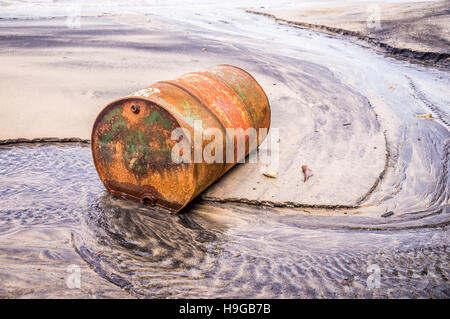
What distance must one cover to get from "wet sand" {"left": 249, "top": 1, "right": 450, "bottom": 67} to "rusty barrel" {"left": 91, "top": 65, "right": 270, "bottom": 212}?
6.80m

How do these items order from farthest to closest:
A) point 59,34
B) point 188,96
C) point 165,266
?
point 59,34, point 188,96, point 165,266

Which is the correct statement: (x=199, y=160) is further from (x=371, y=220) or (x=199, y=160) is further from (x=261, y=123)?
(x=371, y=220)

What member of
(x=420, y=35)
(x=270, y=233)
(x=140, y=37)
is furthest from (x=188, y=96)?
(x=420, y=35)

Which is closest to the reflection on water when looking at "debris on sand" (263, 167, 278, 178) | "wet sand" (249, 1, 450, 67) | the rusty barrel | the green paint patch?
the rusty barrel

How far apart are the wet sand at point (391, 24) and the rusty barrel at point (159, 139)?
6.80 metres

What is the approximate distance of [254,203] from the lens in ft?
10.3

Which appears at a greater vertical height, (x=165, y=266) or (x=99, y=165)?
(x=99, y=165)

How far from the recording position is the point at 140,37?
854cm

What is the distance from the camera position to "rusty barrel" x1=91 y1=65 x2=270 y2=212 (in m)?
2.67

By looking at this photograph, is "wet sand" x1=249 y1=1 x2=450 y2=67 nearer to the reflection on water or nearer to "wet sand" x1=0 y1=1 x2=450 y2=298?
"wet sand" x1=0 y1=1 x2=450 y2=298

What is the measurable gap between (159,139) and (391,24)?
31.7ft

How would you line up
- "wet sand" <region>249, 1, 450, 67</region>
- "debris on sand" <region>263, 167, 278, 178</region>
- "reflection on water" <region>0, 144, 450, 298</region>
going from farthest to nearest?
"wet sand" <region>249, 1, 450, 67</region>
"debris on sand" <region>263, 167, 278, 178</region>
"reflection on water" <region>0, 144, 450, 298</region>

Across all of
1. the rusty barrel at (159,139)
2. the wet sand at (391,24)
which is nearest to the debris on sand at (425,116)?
the wet sand at (391,24)

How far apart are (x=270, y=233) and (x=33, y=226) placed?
1.77 metres
